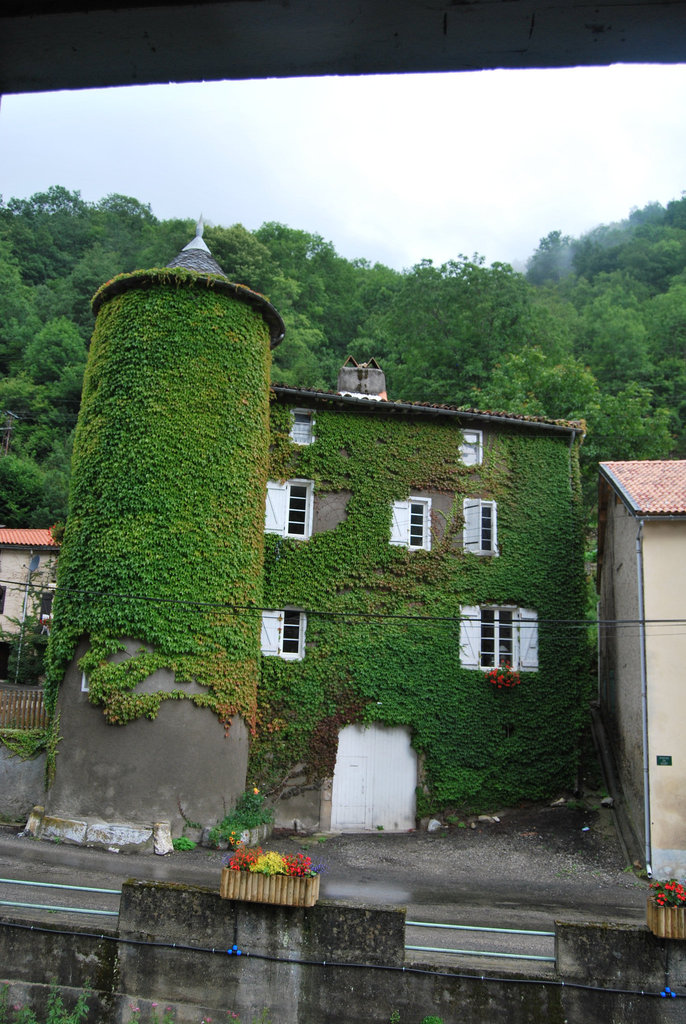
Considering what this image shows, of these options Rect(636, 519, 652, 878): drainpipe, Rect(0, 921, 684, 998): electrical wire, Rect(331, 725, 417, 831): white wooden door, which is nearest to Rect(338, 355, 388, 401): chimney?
Rect(636, 519, 652, 878): drainpipe

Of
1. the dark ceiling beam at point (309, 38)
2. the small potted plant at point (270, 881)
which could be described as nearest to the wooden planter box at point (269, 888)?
the small potted plant at point (270, 881)

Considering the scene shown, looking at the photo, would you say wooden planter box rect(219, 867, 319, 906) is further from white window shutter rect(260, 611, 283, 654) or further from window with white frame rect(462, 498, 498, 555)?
window with white frame rect(462, 498, 498, 555)

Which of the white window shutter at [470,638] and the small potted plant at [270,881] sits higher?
the white window shutter at [470,638]

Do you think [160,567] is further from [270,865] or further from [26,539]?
[26,539]

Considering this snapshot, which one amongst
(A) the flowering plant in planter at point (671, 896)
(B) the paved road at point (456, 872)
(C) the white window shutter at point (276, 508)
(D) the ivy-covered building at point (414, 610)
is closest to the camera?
(A) the flowering plant in planter at point (671, 896)

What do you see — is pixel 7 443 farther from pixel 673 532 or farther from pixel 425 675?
pixel 673 532

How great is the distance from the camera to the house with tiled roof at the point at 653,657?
15492 millimetres

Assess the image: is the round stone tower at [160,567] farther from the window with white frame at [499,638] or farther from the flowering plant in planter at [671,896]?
the flowering plant in planter at [671,896]

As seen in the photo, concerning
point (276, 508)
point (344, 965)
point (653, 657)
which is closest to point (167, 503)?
point (276, 508)

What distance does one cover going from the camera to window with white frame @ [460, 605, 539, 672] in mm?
20328

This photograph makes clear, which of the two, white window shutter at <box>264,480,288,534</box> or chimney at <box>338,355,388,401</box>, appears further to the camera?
chimney at <box>338,355,388,401</box>

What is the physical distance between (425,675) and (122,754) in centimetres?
760

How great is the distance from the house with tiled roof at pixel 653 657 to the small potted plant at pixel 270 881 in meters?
8.91

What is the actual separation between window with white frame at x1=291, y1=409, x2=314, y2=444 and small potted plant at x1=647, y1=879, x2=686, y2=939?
15166 mm
